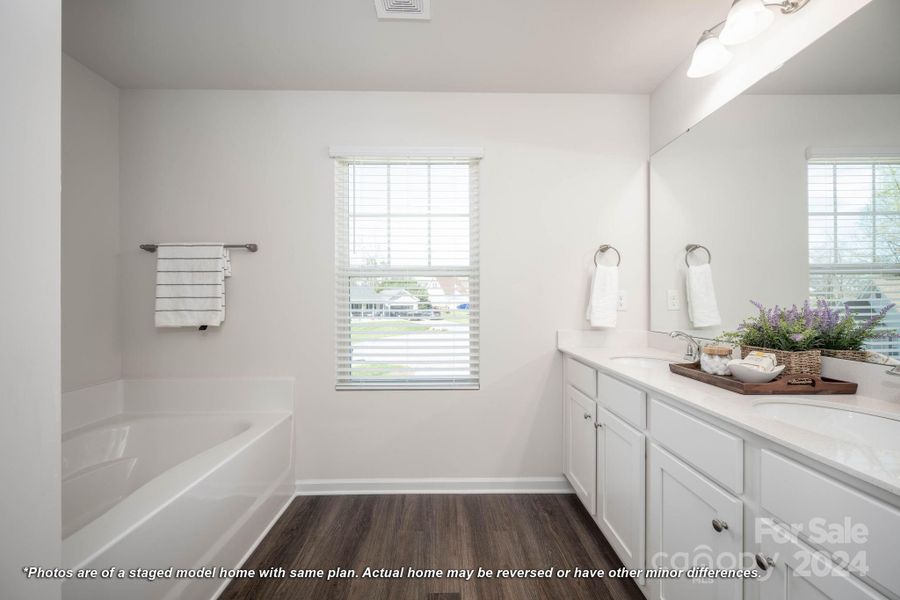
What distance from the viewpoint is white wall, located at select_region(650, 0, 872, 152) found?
1160mm

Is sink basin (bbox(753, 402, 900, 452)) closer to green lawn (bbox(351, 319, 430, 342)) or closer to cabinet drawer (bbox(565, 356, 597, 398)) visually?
cabinet drawer (bbox(565, 356, 597, 398))

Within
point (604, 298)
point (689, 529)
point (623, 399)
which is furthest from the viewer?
point (604, 298)

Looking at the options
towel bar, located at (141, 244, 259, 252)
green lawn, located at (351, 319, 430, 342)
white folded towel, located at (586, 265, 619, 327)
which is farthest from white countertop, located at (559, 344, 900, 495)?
towel bar, located at (141, 244, 259, 252)

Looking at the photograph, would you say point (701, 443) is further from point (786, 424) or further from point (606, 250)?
point (606, 250)

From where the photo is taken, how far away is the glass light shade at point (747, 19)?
3.99 ft

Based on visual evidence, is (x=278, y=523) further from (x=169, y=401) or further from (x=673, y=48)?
(x=673, y=48)

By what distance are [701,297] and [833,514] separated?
4.14 ft

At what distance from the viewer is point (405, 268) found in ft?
6.77

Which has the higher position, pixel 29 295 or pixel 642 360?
pixel 29 295

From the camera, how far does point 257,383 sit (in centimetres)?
201

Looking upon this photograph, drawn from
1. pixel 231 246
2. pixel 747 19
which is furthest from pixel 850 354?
pixel 231 246

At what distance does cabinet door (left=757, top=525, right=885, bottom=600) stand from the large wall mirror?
758mm

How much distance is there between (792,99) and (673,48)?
2.31ft

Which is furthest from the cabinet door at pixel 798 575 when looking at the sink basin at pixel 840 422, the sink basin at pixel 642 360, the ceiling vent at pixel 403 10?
→ the ceiling vent at pixel 403 10
